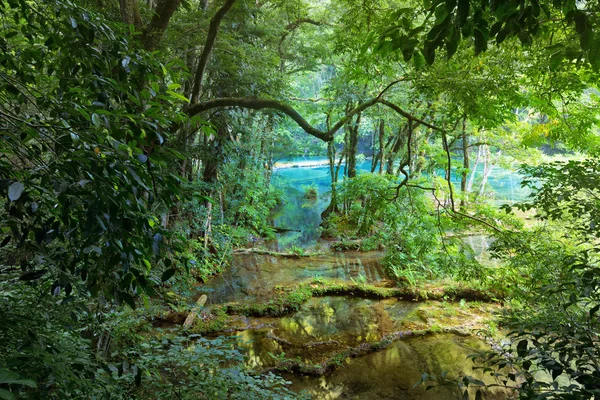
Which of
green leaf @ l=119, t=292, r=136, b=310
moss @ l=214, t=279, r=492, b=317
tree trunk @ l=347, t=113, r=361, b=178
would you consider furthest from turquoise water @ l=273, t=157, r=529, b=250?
green leaf @ l=119, t=292, r=136, b=310

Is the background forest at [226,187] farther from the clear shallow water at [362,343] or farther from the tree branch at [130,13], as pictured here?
the clear shallow water at [362,343]

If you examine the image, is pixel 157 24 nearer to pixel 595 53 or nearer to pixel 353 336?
pixel 595 53

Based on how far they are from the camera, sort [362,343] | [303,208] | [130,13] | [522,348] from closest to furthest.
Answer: [522,348] < [130,13] < [362,343] < [303,208]

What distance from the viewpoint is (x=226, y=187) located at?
25.8 feet

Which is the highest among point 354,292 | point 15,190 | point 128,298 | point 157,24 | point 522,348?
point 157,24

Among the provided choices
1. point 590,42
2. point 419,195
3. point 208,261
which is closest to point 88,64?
point 590,42

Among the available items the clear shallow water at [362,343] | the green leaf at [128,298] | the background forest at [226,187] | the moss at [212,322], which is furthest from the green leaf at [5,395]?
the moss at [212,322]

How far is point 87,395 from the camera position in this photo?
4.90 feet

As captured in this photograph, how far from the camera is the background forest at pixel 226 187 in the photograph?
1021 mm

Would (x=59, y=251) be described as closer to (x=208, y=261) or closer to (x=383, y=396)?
(x=383, y=396)

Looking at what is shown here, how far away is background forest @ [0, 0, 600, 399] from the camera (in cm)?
102

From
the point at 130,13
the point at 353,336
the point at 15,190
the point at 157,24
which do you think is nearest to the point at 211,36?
the point at 157,24

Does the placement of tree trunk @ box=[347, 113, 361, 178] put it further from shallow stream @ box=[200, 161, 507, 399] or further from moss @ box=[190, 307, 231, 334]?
moss @ box=[190, 307, 231, 334]

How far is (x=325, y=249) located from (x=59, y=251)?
31.5 feet
